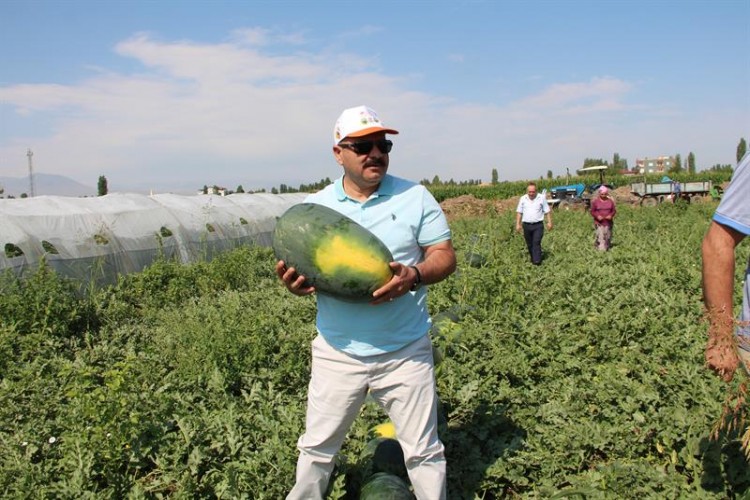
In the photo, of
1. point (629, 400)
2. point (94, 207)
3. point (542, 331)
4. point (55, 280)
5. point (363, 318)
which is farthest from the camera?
point (94, 207)

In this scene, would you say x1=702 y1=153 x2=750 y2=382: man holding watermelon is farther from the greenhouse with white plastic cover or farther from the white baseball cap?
the greenhouse with white plastic cover

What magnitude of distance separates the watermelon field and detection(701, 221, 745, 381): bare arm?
4.0 inches

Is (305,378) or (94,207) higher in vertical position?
(94,207)

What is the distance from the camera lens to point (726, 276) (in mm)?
2410

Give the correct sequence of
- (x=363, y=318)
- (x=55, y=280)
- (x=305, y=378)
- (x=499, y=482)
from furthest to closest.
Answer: (x=55, y=280), (x=305, y=378), (x=499, y=482), (x=363, y=318)

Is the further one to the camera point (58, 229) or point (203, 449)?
point (58, 229)

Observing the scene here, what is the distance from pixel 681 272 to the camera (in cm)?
852

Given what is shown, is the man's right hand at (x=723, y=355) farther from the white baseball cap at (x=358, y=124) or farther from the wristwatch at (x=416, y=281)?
the white baseball cap at (x=358, y=124)

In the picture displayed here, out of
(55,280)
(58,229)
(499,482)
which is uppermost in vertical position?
(58,229)

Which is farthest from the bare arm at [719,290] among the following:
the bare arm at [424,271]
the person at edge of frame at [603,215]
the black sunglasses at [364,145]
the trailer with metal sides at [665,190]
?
the trailer with metal sides at [665,190]

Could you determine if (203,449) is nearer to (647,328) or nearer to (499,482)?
(499,482)

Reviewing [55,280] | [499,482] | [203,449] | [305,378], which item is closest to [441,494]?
[499,482]

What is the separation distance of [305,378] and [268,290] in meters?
4.04

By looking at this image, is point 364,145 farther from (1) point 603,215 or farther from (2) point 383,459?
(1) point 603,215
